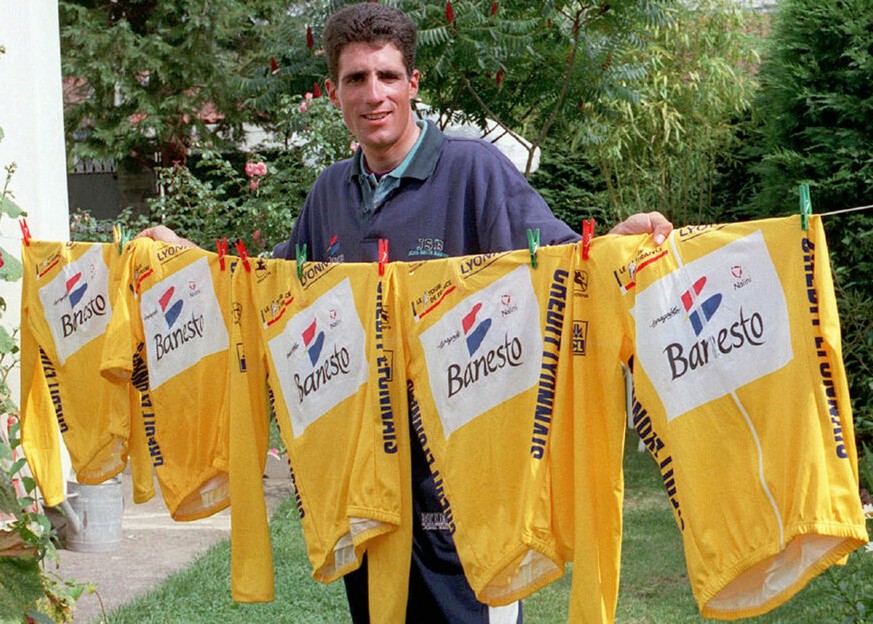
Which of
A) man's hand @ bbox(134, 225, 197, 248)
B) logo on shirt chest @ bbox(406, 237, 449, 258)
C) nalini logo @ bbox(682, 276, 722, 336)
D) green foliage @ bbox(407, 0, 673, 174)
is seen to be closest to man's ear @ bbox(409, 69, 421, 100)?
logo on shirt chest @ bbox(406, 237, 449, 258)

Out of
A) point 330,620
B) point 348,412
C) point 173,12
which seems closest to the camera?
point 348,412

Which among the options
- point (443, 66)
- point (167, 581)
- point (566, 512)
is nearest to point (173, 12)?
point (443, 66)

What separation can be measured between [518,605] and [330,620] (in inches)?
75.4

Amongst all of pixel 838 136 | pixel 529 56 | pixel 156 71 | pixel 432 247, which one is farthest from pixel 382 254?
pixel 156 71

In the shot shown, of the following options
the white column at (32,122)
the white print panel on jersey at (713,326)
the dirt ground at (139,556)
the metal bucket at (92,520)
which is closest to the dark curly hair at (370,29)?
the white print panel on jersey at (713,326)

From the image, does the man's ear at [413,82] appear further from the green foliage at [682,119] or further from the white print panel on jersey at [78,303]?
the green foliage at [682,119]

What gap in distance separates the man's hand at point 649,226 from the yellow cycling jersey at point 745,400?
3 cm

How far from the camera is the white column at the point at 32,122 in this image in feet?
15.9

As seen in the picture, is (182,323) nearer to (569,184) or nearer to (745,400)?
(745,400)

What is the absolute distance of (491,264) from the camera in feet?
8.20

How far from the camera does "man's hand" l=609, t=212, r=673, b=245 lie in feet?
7.50

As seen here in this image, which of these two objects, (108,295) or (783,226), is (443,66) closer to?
(108,295)

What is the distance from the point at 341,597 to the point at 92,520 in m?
1.48

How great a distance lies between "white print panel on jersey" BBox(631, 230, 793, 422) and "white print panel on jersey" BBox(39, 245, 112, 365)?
1713 millimetres
